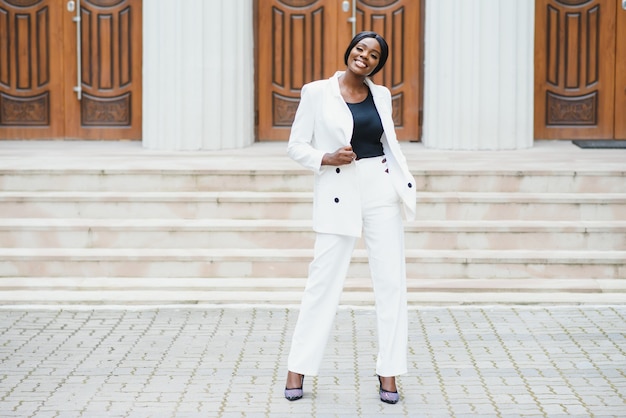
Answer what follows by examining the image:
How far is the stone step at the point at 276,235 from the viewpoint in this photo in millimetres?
9562

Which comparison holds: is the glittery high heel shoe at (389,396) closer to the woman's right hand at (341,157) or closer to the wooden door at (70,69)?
the woman's right hand at (341,157)

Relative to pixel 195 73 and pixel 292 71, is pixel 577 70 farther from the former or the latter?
pixel 195 73

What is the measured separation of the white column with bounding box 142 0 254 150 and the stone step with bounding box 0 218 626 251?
8.83 feet

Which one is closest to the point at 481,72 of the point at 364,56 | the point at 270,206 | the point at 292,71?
the point at 292,71

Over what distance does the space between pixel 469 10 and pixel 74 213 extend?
4.61 metres

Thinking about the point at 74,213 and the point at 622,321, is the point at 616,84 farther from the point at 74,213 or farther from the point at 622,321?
the point at 74,213

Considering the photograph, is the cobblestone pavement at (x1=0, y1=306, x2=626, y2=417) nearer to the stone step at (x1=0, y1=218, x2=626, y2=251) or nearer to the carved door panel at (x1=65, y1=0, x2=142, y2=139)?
the stone step at (x1=0, y1=218, x2=626, y2=251)

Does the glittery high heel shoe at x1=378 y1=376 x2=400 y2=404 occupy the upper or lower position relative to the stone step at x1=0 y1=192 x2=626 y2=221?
lower

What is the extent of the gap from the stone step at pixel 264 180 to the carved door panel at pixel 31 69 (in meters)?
3.16

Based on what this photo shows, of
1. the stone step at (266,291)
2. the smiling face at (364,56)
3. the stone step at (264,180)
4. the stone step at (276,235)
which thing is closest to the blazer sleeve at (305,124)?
the smiling face at (364,56)

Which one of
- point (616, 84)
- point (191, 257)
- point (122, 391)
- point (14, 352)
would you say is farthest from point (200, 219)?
point (616, 84)

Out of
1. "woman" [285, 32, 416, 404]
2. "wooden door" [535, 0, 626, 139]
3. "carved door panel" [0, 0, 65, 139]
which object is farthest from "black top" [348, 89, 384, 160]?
"carved door panel" [0, 0, 65, 139]

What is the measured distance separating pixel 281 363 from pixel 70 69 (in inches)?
276

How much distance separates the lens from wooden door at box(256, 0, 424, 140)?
13.0m
